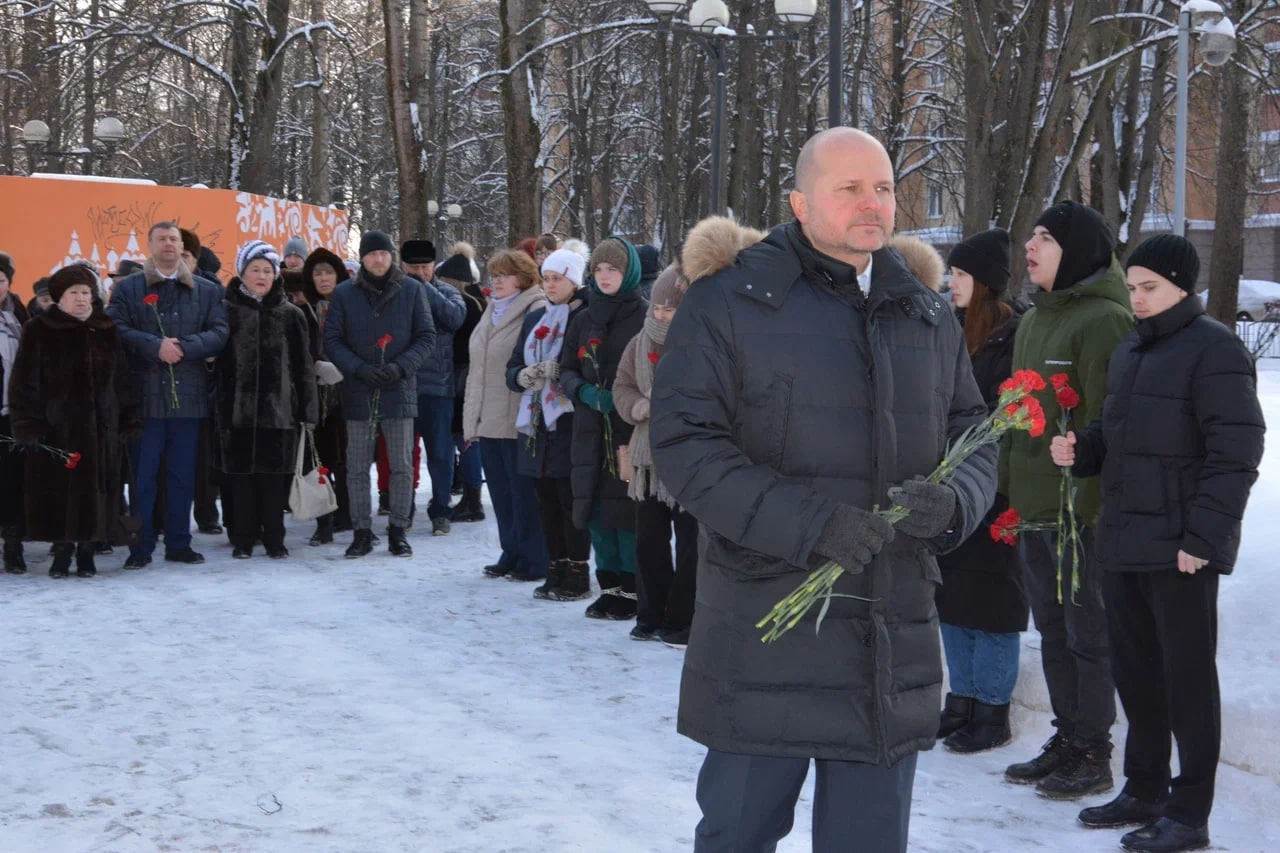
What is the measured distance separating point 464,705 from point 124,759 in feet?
4.70

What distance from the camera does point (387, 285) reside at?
Result: 10.4 meters

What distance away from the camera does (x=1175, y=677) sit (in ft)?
15.7

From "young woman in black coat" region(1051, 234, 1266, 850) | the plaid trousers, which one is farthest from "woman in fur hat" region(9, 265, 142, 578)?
"young woman in black coat" region(1051, 234, 1266, 850)

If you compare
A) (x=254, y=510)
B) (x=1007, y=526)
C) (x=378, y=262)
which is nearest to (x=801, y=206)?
(x=1007, y=526)

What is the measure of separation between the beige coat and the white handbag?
1.36 meters

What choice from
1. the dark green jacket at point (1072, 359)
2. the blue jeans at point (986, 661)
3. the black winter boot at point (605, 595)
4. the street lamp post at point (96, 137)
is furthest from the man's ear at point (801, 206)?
the street lamp post at point (96, 137)

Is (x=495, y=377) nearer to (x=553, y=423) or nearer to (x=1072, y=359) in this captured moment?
(x=553, y=423)

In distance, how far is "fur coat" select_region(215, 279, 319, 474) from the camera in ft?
33.3

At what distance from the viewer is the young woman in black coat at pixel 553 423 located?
348 inches

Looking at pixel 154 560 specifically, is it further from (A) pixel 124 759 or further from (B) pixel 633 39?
(B) pixel 633 39

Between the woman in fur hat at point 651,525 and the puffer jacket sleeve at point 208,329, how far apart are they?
3422 mm

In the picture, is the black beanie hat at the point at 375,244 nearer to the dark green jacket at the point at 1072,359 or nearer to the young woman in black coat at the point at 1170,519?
the dark green jacket at the point at 1072,359

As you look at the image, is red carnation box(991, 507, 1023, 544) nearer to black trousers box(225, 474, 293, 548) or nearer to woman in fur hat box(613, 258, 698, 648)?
woman in fur hat box(613, 258, 698, 648)

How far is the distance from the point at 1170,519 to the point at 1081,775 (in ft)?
3.62
